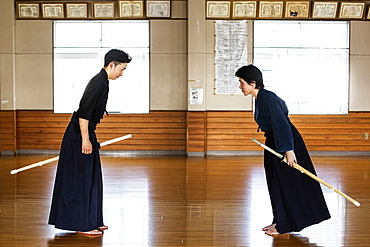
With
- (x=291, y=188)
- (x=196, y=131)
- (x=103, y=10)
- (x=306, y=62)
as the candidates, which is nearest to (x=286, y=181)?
(x=291, y=188)

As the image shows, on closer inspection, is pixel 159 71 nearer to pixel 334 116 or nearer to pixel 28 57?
pixel 28 57

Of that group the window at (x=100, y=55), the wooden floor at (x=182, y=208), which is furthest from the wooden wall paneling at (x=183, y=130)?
the wooden floor at (x=182, y=208)

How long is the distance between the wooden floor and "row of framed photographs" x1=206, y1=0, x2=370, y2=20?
3.32 metres

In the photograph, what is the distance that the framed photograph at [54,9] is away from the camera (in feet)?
32.0

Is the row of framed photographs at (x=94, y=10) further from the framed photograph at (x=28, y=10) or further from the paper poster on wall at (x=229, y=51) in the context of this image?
the paper poster on wall at (x=229, y=51)

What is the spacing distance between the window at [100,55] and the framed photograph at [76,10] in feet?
0.49

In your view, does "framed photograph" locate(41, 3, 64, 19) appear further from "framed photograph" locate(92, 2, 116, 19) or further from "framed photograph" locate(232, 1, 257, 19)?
"framed photograph" locate(232, 1, 257, 19)

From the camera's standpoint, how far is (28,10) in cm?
979

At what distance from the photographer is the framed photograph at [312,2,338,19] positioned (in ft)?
31.7

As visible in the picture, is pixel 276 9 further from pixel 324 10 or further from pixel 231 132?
pixel 231 132

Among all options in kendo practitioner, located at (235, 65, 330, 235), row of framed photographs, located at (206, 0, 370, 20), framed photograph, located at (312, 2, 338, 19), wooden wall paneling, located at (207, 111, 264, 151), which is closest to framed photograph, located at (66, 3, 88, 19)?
row of framed photographs, located at (206, 0, 370, 20)

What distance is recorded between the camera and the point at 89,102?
3.52 m

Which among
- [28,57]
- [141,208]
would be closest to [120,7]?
[28,57]

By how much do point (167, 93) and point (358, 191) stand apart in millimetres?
5008
